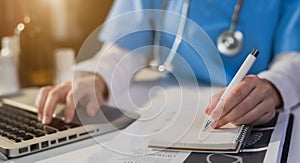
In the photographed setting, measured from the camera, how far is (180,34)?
2.63 ft

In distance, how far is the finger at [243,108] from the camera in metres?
0.65

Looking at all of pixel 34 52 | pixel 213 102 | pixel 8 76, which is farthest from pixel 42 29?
pixel 213 102

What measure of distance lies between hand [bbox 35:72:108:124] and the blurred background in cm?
27

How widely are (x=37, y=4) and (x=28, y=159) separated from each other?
0.67m

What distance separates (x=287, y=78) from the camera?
78 centimetres

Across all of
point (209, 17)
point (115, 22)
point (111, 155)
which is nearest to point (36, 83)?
point (115, 22)

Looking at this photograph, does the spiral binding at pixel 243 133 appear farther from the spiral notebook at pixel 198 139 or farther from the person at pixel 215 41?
the person at pixel 215 41

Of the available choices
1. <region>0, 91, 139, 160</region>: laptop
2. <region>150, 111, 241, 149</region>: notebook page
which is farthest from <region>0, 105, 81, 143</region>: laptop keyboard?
<region>150, 111, 241, 149</region>: notebook page

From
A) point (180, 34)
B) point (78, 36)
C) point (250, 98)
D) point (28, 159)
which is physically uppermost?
point (78, 36)

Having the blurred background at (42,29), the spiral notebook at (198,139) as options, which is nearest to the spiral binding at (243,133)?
the spiral notebook at (198,139)

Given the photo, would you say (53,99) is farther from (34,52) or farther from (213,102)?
(34,52)

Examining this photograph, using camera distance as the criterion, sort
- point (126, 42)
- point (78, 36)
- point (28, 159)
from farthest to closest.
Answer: point (78, 36), point (126, 42), point (28, 159)

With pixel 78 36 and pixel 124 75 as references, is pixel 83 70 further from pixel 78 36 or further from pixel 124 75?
pixel 78 36

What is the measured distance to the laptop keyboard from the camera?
643 millimetres
